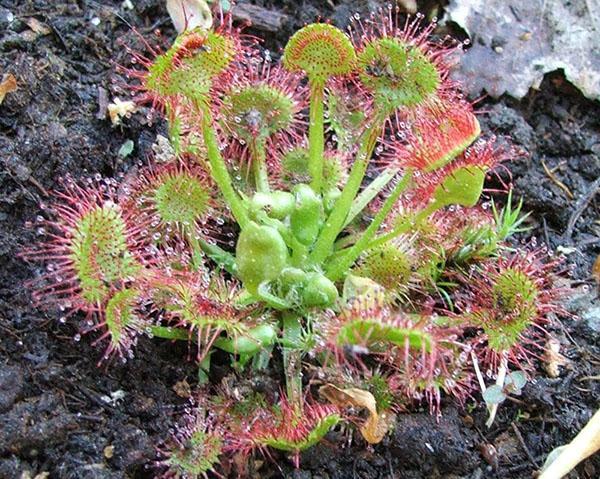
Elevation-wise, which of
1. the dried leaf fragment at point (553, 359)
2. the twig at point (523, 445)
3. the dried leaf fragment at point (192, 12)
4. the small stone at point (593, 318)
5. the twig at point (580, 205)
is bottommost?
the twig at point (523, 445)

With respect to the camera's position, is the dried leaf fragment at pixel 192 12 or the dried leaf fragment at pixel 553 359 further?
the dried leaf fragment at pixel 192 12

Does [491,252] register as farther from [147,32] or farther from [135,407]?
[147,32]

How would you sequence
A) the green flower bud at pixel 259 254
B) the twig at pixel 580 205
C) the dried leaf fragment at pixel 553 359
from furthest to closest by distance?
the twig at pixel 580 205 → the dried leaf fragment at pixel 553 359 → the green flower bud at pixel 259 254

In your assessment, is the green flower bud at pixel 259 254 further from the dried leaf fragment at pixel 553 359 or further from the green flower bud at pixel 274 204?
the dried leaf fragment at pixel 553 359

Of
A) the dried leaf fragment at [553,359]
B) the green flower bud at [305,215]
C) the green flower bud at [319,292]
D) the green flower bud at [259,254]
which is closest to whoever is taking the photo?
the green flower bud at [259,254]

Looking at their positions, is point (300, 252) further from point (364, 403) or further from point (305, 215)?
point (364, 403)

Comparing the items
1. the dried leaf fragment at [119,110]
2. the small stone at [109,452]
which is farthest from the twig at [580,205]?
the small stone at [109,452]

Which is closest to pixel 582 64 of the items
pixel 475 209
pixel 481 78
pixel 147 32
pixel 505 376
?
pixel 481 78

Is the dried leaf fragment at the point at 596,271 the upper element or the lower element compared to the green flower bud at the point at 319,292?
upper
